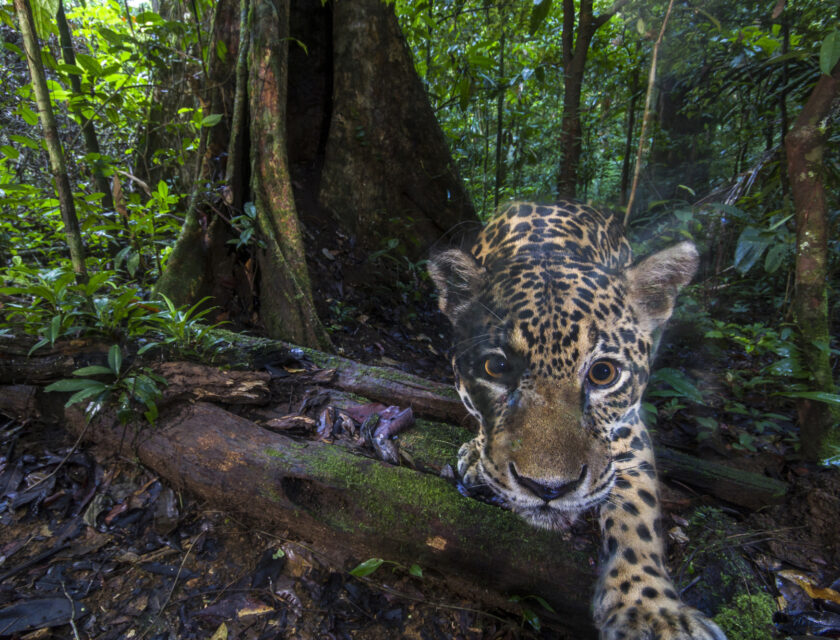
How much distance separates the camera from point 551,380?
2.30 metres

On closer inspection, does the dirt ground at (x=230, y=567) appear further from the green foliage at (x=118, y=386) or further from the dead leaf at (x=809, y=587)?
the green foliage at (x=118, y=386)

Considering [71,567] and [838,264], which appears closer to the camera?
[71,567]

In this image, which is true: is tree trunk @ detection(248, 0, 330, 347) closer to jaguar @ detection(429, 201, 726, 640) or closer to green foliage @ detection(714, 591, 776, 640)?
jaguar @ detection(429, 201, 726, 640)

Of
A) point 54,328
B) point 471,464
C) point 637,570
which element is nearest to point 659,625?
point 637,570

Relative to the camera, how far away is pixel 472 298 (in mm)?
2832

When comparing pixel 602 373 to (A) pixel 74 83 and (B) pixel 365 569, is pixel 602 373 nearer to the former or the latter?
(B) pixel 365 569

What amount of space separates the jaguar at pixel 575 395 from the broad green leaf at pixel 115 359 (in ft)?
6.30

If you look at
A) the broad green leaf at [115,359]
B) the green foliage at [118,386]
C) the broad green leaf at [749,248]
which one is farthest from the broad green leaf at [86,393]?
the broad green leaf at [749,248]

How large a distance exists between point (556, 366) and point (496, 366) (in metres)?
0.32

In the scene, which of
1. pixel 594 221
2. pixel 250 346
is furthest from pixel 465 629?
pixel 594 221

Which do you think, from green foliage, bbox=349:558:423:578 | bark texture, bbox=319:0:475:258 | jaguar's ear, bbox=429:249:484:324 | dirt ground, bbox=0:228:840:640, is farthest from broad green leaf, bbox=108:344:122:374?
bark texture, bbox=319:0:475:258

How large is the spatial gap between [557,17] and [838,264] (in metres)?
6.83

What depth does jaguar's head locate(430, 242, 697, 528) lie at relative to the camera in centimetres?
208

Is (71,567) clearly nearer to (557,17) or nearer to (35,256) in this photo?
(35,256)
